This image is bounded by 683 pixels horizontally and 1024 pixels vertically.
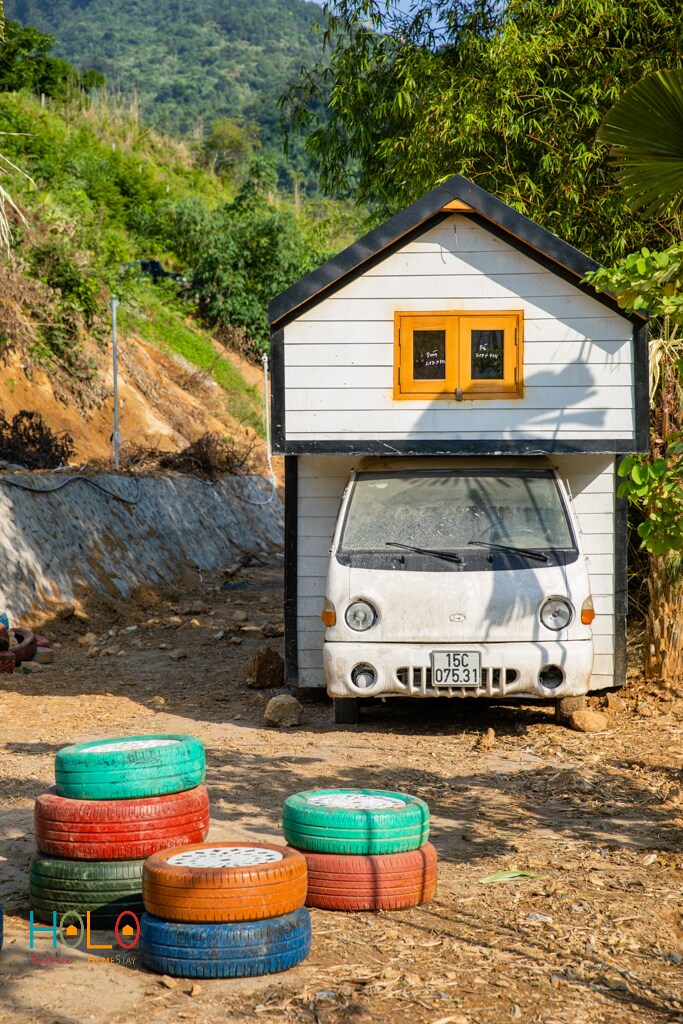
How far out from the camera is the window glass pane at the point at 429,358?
9242 millimetres

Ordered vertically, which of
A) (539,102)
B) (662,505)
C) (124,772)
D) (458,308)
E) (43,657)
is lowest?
(43,657)

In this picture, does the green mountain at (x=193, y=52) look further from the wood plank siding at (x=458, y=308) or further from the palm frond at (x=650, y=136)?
the palm frond at (x=650, y=136)

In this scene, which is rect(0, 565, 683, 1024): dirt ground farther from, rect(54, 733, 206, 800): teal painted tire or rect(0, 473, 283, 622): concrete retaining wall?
rect(0, 473, 283, 622): concrete retaining wall

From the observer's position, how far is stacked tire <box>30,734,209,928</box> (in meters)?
4.54

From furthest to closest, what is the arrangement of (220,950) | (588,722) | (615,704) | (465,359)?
(465,359) → (615,704) → (588,722) → (220,950)

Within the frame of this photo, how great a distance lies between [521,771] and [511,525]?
80.3 inches

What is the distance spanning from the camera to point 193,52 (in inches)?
6619

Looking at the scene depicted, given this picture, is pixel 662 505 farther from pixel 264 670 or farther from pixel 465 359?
pixel 264 670

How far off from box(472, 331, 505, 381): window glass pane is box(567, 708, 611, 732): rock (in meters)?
2.75

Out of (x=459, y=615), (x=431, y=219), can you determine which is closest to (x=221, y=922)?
(x=459, y=615)

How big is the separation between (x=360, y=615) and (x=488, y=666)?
0.97 meters

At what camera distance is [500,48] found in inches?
477

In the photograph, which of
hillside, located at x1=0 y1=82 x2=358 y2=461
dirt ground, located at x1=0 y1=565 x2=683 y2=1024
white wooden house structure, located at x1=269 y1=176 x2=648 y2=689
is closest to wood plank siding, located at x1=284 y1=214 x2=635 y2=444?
white wooden house structure, located at x1=269 y1=176 x2=648 y2=689

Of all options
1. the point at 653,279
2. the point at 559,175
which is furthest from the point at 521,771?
the point at 559,175
